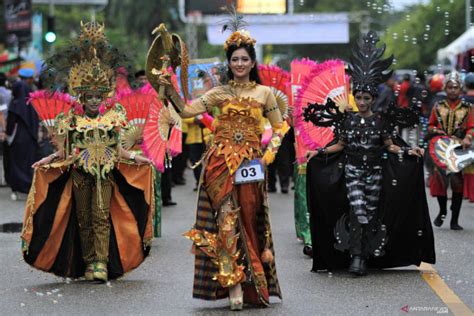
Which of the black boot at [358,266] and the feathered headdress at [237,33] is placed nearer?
the feathered headdress at [237,33]

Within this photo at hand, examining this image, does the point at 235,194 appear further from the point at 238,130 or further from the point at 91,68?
the point at 91,68

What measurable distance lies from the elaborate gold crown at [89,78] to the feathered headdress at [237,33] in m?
1.32

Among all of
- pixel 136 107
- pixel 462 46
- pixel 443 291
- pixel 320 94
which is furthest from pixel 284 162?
pixel 462 46

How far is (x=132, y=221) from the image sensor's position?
32.0 feet

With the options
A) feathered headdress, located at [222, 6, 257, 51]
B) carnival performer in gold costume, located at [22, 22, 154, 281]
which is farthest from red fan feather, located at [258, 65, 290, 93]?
feathered headdress, located at [222, 6, 257, 51]

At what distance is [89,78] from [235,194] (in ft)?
6.14

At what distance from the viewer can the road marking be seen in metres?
8.22

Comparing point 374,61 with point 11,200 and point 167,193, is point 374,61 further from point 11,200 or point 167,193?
point 11,200

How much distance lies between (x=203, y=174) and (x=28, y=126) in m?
9.46

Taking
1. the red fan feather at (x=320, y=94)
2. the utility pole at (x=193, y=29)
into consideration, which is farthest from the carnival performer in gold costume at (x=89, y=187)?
the utility pole at (x=193, y=29)

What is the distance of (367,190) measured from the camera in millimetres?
9812

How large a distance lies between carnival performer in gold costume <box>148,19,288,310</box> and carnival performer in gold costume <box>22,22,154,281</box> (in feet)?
4.59

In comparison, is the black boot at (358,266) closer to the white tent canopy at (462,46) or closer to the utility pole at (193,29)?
the white tent canopy at (462,46)

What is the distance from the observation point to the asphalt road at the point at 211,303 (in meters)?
8.34
